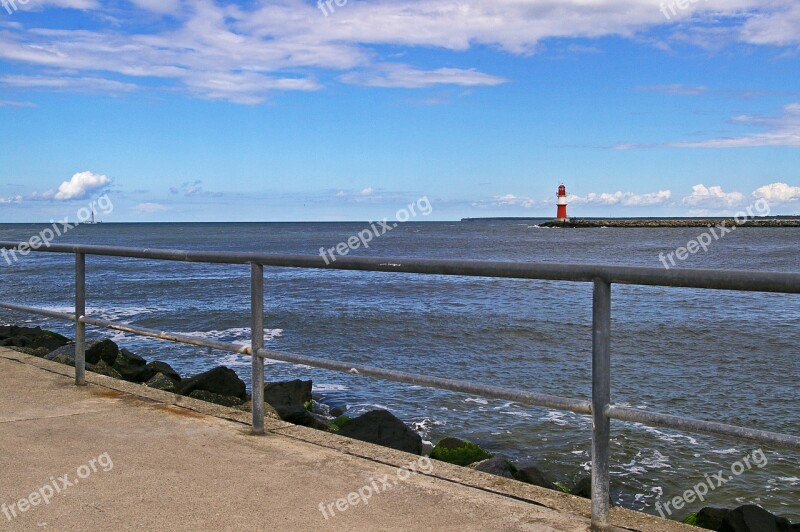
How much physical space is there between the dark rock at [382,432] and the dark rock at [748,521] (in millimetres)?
2767

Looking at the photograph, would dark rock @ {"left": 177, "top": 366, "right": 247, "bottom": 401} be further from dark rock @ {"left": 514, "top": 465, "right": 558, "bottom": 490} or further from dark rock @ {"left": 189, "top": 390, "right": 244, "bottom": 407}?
dark rock @ {"left": 514, "top": 465, "right": 558, "bottom": 490}

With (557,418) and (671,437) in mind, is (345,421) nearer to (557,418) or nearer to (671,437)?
(557,418)

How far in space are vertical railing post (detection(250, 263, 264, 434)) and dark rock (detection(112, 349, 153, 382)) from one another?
551 cm

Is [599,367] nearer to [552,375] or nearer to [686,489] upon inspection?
[686,489]

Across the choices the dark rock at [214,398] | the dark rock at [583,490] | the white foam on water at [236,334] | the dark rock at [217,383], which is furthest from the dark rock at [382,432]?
the white foam on water at [236,334]

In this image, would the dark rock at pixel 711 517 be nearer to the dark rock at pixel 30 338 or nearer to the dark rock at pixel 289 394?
the dark rock at pixel 289 394

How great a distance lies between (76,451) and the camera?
4453 millimetres

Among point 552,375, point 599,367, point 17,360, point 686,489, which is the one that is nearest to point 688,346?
point 552,375

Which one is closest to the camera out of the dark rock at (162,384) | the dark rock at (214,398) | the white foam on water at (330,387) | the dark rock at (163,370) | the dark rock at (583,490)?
the dark rock at (583,490)

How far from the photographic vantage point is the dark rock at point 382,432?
722 cm

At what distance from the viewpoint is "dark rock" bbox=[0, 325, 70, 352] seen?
468 inches

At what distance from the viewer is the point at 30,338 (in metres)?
12.9

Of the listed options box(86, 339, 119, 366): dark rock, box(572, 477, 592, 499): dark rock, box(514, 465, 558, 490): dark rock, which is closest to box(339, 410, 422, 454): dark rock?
box(514, 465, 558, 490): dark rock

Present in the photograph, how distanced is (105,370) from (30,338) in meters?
4.33
